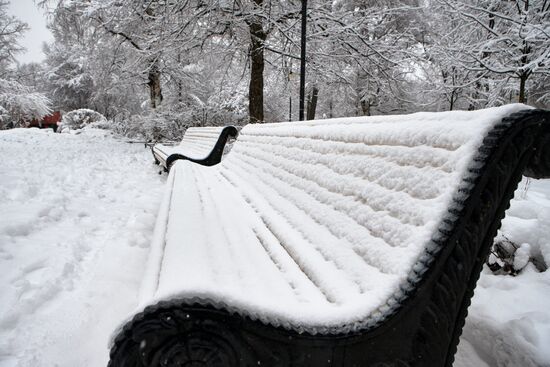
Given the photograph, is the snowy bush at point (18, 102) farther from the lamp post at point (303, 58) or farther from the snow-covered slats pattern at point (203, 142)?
the lamp post at point (303, 58)

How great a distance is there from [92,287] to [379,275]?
1835 mm

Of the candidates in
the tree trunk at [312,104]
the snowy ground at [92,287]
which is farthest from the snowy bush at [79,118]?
the snowy ground at [92,287]

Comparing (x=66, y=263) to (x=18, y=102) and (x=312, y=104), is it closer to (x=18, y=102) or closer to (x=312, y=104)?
(x=312, y=104)

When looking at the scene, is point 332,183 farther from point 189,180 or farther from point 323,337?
point 189,180

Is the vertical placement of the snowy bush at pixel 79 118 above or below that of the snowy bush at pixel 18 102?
below

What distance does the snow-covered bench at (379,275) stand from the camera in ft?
2.58

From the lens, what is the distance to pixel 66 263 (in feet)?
7.59

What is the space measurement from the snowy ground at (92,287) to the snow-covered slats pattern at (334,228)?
0.65 metres

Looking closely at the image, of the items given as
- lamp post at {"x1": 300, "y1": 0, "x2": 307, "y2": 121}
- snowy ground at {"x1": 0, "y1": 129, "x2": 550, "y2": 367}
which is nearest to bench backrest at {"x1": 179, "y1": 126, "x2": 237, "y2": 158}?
snowy ground at {"x1": 0, "y1": 129, "x2": 550, "y2": 367}

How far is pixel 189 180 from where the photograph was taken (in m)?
2.98

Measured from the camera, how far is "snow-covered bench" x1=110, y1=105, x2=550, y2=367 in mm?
786

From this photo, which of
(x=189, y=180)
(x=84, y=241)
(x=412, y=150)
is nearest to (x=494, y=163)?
(x=412, y=150)

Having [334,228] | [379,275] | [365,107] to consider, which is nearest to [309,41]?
[334,228]

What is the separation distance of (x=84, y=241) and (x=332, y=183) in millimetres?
2297
